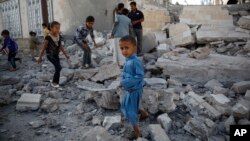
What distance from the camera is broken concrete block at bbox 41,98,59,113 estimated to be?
4590 mm

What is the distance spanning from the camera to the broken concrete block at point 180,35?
8.11 metres

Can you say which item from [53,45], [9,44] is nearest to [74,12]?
[9,44]

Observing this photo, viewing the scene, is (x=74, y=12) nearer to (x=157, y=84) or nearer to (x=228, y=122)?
(x=157, y=84)

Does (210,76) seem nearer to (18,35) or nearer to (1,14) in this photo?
(18,35)

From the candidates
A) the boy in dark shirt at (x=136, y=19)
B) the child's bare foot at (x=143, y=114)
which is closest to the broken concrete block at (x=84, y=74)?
the boy in dark shirt at (x=136, y=19)

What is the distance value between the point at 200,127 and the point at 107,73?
2880 millimetres

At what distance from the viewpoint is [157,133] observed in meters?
3.56

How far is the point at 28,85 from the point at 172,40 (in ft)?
15.5

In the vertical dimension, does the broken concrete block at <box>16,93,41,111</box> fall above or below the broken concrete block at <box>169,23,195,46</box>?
below

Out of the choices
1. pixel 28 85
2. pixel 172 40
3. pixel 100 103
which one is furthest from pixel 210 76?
pixel 28 85

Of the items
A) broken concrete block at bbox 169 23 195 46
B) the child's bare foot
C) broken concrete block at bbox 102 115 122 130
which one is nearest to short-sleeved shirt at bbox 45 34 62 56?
broken concrete block at bbox 102 115 122 130

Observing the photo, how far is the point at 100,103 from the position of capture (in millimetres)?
4449

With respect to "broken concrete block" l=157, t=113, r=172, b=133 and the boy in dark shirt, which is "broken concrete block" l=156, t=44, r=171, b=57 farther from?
"broken concrete block" l=157, t=113, r=172, b=133

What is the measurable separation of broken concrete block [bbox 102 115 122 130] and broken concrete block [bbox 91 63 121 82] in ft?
6.77
